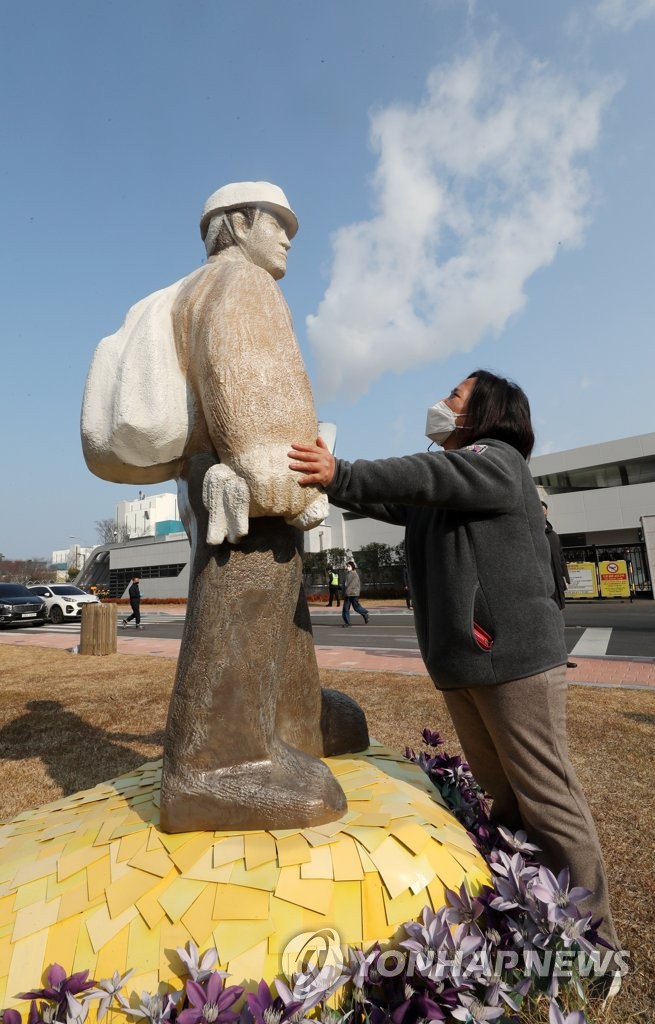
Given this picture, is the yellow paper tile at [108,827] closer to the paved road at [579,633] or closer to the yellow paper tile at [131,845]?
the yellow paper tile at [131,845]

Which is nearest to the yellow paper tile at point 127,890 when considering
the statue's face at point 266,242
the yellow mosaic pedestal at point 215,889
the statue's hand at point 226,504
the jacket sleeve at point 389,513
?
the yellow mosaic pedestal at point 215,889

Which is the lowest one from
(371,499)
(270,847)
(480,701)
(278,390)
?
(270,847)

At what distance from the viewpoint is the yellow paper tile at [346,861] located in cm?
151

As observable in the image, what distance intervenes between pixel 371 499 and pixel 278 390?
0.47m

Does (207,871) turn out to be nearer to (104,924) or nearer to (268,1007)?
(104,924)

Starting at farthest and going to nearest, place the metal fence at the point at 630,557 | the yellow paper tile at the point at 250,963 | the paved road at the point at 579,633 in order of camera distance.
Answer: the metal fence at the point at 630,557, the paved road at the point at 579,633, the yellow paper tile at the point at 250,963

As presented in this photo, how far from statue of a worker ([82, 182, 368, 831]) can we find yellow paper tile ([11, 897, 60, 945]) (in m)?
0.33

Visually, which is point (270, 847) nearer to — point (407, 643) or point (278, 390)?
point (278, 390)

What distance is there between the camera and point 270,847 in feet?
5.23

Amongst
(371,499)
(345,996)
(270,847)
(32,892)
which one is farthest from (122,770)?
(371,499)

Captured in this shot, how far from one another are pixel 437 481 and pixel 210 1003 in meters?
1.28

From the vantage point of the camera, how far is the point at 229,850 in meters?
1.60

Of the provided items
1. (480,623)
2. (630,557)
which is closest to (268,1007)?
(480,623)

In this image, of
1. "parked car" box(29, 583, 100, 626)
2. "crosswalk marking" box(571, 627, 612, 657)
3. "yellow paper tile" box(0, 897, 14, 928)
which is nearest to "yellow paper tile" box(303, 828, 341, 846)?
"yellow paper tile" box(0, 897, 14, 928)
